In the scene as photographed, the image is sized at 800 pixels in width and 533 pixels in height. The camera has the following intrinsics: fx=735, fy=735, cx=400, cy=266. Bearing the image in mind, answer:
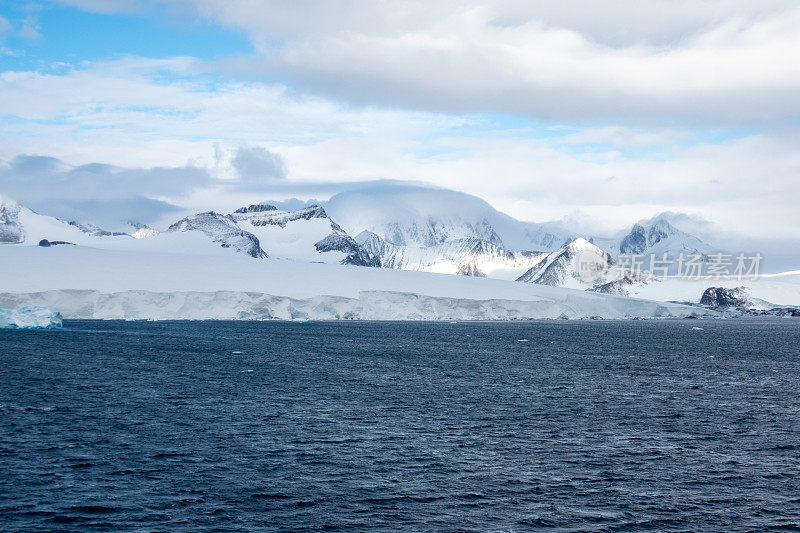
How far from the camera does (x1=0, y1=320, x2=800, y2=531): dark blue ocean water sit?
2252 cm

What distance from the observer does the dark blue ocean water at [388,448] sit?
Answer: 22.5 meters

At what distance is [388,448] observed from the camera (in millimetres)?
31172

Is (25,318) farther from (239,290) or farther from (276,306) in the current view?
(276,306)

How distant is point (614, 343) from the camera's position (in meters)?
106

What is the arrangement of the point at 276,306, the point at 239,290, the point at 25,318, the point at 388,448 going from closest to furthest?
the point at 388,448
the point at 25,318
the point at 239,290
the point at 276,306

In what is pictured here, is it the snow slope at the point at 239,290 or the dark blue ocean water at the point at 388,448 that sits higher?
the snow slope at the point at 239,290

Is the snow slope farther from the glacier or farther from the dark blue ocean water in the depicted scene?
the dark blue ocean water

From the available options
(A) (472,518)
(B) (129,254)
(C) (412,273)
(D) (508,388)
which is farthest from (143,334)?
(A) (472,518)

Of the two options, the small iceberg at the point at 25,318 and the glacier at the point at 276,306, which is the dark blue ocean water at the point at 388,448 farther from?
the glacier at the point at 276,306

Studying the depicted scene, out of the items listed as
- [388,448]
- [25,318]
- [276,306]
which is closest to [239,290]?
[276,306]

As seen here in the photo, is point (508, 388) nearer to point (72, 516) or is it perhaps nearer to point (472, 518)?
point (472, 518)

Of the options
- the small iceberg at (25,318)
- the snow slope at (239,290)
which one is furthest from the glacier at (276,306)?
the small iceberg at (25,318)

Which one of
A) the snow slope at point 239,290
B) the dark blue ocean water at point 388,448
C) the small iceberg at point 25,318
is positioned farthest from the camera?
the snow slope at point 239,290

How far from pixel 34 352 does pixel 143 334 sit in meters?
29.7
